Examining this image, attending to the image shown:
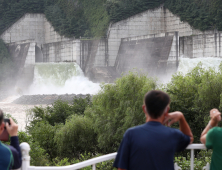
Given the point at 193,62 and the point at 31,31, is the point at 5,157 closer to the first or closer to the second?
the point at 193,62

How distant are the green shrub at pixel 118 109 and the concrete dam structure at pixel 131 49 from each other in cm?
1372

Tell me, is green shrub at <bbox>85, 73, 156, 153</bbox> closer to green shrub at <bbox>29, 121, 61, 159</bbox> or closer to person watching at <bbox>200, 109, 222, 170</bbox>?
green shrub at <bbox>29, 121, 61, 159</bbox>

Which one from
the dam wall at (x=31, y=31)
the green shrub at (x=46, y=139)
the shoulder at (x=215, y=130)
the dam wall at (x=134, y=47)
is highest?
the dam wall at (x=31, y=31)

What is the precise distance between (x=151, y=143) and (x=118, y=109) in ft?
32.6

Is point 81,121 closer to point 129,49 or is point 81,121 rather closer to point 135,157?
point 135,157

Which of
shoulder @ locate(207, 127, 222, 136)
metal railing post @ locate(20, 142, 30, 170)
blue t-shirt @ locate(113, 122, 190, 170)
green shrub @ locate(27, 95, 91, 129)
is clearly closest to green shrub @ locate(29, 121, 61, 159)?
green shrub @ locate(27, 95, 91, 129)

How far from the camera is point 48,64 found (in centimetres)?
3234

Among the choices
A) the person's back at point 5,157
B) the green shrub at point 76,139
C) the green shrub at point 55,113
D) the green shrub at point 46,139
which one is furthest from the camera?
the green shrub at point 55,113

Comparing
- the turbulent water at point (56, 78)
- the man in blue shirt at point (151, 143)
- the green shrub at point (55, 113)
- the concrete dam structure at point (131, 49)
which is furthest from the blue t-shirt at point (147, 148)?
the turbulent water at point (56, 78)

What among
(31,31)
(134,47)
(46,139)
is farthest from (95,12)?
(46,139)

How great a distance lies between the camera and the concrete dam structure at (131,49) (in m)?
26.5

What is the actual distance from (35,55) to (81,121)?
23827 mm

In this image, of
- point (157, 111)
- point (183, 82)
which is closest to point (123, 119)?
point (183, 82)

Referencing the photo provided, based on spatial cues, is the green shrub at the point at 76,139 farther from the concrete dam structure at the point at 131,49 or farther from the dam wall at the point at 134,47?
the dam wall at the point at 134,47
